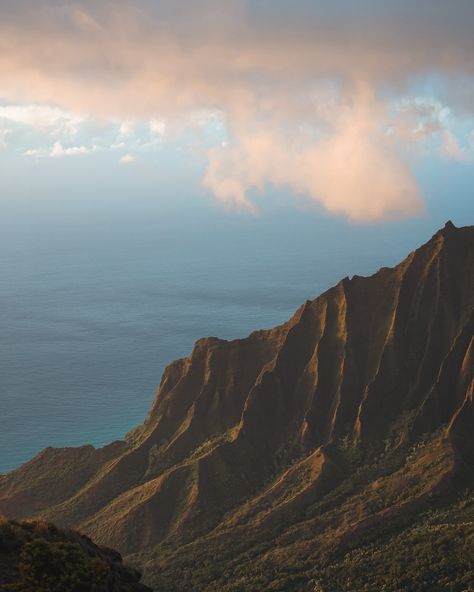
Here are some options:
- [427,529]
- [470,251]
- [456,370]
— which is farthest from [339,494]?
[470,251]

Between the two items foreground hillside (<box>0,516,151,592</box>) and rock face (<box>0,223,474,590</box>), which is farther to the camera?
rock face (<box>0,223,474,590</box>)

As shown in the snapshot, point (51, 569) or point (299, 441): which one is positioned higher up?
point (51, 569)

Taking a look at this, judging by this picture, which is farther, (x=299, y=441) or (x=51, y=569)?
(x=299, y=441)

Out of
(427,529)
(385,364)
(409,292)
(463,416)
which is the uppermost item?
(409,292)

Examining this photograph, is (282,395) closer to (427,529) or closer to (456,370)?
(456,370)
